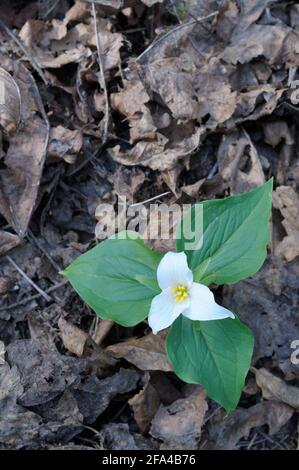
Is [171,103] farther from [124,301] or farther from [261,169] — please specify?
[124,301]

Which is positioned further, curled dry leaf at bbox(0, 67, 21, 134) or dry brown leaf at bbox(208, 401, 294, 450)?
curled dry leaf at bbox(0, 67, 21, 134)

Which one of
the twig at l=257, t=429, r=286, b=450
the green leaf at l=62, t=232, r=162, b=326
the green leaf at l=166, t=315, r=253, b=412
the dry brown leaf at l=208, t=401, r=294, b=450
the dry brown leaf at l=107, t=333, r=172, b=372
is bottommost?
the twig at l=257, t=429, r=286, b=450

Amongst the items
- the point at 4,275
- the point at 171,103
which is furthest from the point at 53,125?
the point at 4,275

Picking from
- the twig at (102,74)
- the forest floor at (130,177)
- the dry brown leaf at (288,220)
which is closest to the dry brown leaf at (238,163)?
the forest floor at (130,177)

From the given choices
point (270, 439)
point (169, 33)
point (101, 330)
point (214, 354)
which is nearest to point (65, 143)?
point (169, 33)

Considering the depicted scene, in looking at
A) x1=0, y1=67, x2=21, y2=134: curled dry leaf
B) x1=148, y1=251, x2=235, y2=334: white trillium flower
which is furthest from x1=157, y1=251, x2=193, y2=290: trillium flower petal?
x1=0, y1=67, x2=21, y2=134: curled dry leaf

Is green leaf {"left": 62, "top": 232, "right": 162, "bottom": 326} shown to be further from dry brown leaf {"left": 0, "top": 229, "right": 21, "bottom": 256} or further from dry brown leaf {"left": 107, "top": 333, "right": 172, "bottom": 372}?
dry brown leaf {"left": 0, "top": 229, "right": 21, "bottom": 256}

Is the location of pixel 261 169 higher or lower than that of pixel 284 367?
higher
